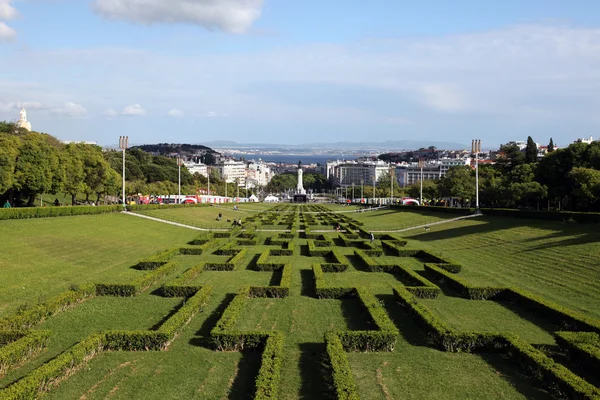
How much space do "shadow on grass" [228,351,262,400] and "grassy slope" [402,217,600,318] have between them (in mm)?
11061

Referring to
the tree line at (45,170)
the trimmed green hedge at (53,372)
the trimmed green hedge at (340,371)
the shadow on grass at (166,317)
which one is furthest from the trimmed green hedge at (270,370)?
the tree line at (45,170)

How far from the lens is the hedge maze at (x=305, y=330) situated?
10617 millimetres

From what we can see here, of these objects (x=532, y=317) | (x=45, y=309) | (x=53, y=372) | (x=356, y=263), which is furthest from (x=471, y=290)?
(x=45, y=309)

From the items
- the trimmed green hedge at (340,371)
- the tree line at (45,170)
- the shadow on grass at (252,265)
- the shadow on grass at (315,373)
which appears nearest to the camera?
the trimmed green hedge at (340,371)

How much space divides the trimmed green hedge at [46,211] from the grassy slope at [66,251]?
0.68m

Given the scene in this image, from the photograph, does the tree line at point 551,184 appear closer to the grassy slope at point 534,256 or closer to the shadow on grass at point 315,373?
the grassy slope at point 534,256

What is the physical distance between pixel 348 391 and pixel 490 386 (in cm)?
334

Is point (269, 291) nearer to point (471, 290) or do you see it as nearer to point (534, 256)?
point (471, 290)

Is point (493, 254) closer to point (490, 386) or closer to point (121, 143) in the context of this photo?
point (490, 386)

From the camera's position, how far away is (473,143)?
4709cm

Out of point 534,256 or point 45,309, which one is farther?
point 534,256

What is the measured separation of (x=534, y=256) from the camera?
25.4 m

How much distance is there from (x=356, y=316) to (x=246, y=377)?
226 inches

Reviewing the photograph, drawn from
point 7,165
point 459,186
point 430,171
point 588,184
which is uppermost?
point 430,171
